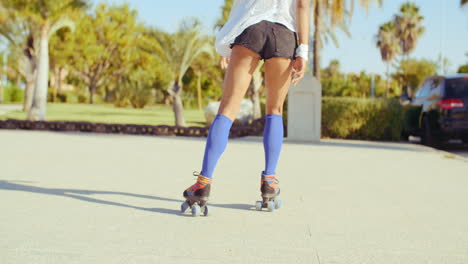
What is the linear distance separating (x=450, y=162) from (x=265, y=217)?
16.4ft

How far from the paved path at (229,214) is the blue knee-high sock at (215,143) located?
0.33m

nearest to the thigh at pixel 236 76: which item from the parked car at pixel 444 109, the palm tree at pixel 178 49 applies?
the parked car at pixel 444 109

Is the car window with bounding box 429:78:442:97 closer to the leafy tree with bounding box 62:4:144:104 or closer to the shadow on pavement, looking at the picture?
the shadow on pavement

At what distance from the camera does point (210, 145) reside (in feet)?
11.6

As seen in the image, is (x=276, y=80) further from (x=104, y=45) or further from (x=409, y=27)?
(x=409, y=27)

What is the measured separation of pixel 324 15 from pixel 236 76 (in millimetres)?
14801

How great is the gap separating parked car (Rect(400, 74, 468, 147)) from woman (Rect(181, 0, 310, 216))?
7113mm

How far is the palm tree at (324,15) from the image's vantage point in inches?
637

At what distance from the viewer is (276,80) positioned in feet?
12.1

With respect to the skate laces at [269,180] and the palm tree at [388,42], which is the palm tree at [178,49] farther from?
the palm tree at [388,42]

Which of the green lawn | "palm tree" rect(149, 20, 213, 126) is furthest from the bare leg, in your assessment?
the green lawn

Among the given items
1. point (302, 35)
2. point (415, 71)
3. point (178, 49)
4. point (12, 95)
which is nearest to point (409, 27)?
point (415, 71)

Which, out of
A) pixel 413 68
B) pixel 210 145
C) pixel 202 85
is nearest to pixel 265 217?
pixel 210 145

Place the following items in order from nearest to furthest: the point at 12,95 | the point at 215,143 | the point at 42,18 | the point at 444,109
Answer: the point at 215,143
the point at 444,109
the point at 42,18
the point at 12,95
